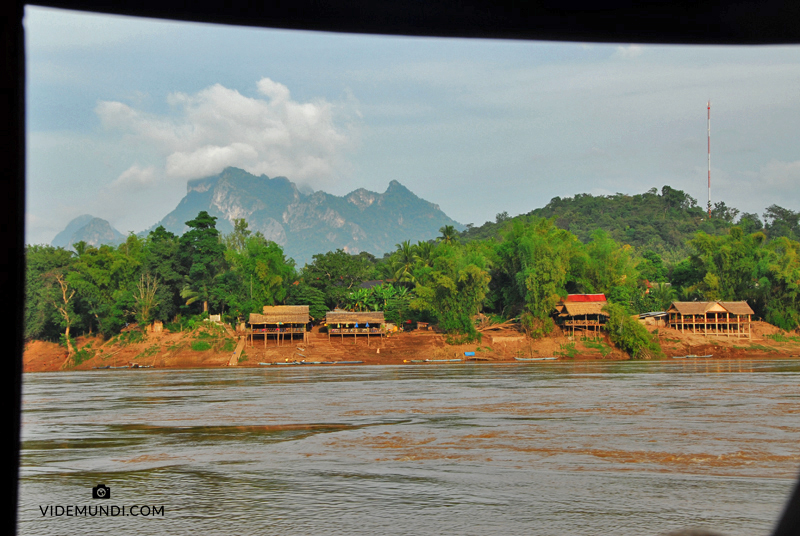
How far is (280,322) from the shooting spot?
141 ft

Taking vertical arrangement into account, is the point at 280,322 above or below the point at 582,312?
below

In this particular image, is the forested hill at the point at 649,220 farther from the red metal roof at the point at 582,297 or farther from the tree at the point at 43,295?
the tree at the point at 43,295

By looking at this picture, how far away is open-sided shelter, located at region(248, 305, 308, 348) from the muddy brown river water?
2113cm

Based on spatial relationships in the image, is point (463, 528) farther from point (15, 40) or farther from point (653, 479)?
point (15, 40)

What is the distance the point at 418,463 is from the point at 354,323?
32.6m

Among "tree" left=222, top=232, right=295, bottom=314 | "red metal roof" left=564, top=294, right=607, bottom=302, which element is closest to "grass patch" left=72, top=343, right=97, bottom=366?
"tree" left=222, top=232, right=295, bottom=314

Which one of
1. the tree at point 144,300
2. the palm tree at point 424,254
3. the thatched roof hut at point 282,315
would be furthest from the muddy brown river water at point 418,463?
the palm tree at point 424,254

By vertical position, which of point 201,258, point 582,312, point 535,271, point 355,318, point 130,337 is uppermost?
point 201,258

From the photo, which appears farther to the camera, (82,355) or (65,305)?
(65,305)

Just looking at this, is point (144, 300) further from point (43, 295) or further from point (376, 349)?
point (376, 349)

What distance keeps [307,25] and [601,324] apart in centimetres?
4358

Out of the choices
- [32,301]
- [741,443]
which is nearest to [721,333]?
[741,443]

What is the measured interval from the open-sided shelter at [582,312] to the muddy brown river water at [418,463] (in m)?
20.9

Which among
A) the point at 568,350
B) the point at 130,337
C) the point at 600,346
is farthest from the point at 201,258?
the point at 600,346
